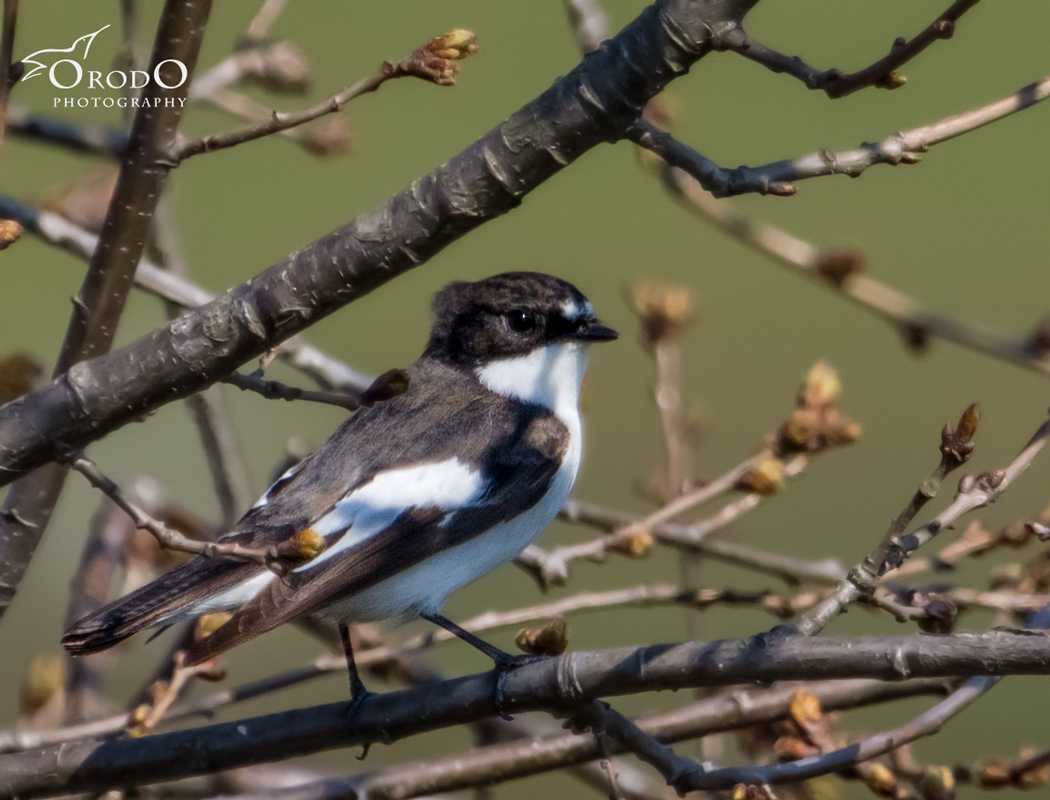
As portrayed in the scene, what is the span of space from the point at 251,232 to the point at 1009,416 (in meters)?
6.24

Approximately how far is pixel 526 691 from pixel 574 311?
1.95 m

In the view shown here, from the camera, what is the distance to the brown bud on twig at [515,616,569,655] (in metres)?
2.81

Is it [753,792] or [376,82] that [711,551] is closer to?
[753,792]

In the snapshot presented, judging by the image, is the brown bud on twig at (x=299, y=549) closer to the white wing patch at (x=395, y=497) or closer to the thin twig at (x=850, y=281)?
the white wing patch at (x=395, y=497)

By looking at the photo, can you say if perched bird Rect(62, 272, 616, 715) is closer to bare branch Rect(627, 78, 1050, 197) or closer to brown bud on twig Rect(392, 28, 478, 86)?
brown bud on twig Rect(392, 28, 478, 86)

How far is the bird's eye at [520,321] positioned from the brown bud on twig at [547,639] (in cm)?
166

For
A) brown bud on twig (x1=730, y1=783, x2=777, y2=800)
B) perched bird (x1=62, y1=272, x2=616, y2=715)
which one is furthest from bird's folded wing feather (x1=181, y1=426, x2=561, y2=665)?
brown bud on twig (x1=730, y1=783, x2=777, y2=800)

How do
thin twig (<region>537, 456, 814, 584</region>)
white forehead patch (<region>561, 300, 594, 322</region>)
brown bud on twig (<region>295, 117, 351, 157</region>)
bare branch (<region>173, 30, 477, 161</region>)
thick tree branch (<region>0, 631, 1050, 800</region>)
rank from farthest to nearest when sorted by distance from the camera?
brown bud on twig (<region>295, 117, 351, 157</region>)
white forehead patch (<region>561, 300, 594, 322</region>)
thin twig (<region>537, 456, 814, 584</region>)
bare branch (<region>173, 30, 477, 161</region>)
thick tree branch (<region>0, 631, 1050, 800</region>)

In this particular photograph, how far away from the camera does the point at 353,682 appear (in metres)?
3.48

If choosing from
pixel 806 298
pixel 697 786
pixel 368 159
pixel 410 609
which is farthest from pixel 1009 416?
pixel 697 786

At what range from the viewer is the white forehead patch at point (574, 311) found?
4254 mm

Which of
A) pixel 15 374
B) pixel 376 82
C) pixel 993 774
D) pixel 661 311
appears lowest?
pixel 993 774

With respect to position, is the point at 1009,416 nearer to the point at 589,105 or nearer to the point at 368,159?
the point at 368,159

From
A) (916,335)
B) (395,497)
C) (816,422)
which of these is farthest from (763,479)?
(395,497)
